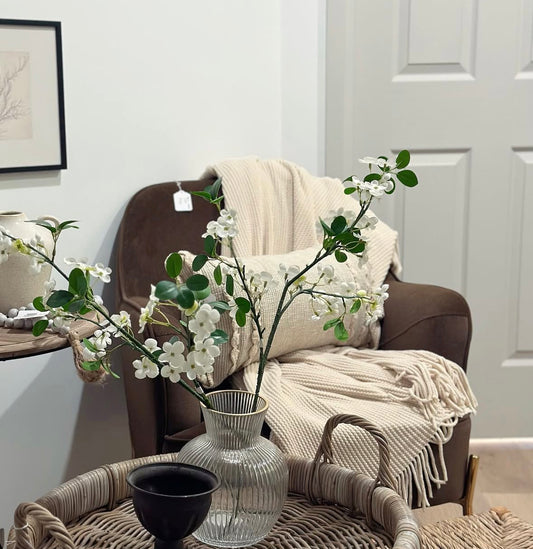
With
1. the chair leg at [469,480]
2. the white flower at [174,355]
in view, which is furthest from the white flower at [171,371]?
the chair leg at [469,480]

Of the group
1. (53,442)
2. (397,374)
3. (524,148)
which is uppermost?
(524,148)

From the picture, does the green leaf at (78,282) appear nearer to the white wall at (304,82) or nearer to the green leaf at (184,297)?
the green leaf at (184,297)

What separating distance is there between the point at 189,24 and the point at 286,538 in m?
1.59

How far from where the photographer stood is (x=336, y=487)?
1.18 meters

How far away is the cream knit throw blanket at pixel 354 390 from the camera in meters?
1.65

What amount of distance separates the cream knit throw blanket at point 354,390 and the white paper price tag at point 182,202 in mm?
102

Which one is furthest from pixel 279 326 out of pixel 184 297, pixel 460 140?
pixel 460 140

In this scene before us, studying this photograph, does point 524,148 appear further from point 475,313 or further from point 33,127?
point 33,127

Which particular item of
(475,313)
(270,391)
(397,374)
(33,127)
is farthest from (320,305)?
(475,313)

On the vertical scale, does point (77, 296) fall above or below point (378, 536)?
above

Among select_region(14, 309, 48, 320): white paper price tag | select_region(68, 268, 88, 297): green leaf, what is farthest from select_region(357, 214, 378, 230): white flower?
select_region(14, 309, 48, 320): white paper price tag

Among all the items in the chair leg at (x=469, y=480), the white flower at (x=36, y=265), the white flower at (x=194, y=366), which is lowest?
the chair leg at (x=469, y=480)

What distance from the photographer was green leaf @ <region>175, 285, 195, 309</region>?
0.92 m

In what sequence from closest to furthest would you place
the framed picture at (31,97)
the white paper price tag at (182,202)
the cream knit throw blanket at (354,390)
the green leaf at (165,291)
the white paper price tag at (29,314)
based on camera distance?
the green leaf at (165,291) < the white paper price tag at (29,314) < the cream knit throw blanket at (354,390) < the framed picture at (31,97) < the white paper price tag at (182,202)
